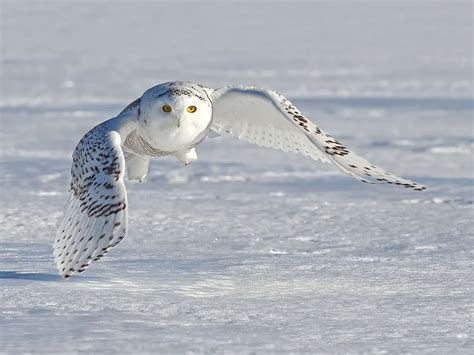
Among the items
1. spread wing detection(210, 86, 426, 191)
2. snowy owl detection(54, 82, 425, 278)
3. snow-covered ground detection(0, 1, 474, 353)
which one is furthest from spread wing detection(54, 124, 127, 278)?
spread wing detection(210, 86, 426, 191)

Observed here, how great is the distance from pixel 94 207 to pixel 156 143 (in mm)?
521

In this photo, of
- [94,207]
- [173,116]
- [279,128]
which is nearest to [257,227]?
[279,128]

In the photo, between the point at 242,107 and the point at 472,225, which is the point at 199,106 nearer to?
the point at 242,107

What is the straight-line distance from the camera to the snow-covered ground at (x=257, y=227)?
10.6ft

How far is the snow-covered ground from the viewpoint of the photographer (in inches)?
128

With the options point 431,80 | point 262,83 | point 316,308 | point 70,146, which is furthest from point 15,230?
point 431,80

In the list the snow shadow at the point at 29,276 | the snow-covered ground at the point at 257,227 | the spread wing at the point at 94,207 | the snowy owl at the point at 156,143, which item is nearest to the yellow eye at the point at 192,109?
the snowy owl at the point at 156,143

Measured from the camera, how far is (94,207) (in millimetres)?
3682

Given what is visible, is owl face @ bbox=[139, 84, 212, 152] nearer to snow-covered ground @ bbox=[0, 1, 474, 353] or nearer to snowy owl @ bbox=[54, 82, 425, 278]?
snowy owl @ bbox=[54, 82, 425, 278]

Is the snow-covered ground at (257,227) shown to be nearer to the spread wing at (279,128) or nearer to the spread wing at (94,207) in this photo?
the spread wing at (94,207)

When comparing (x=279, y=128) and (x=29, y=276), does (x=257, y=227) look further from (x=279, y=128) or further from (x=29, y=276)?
(x=29, y=276)

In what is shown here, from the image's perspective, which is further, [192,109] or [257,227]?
[257,227]

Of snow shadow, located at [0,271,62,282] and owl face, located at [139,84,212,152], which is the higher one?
owl face, located at [139,84,212,152]

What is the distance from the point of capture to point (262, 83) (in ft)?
42.0
